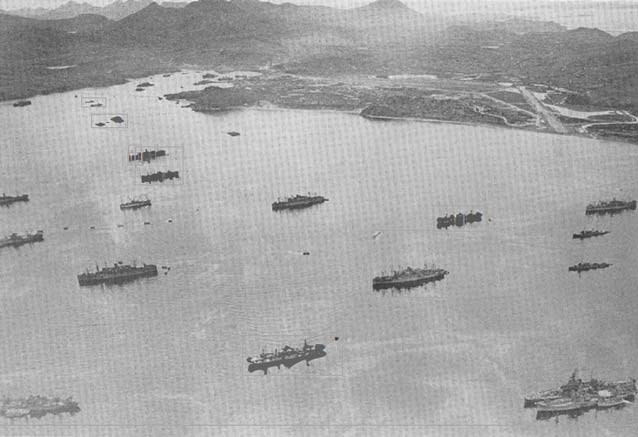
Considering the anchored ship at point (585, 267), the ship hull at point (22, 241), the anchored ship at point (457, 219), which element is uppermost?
the ship hull at point (22, 241)

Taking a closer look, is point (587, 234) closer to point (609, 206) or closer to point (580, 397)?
point (609, 206)

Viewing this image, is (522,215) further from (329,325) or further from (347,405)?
(347,405)

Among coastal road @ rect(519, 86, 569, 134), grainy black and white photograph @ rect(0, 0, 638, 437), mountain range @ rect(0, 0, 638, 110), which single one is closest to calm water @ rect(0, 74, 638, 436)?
grainy black and white photograph @ rect(0, 0, 638, 437)

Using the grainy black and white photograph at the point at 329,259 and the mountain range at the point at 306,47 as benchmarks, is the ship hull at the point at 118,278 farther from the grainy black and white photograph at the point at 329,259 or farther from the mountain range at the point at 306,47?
the mountain range at the point at 306,47

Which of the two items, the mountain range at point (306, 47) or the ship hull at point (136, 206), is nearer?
the ship hull at point (136, 206)

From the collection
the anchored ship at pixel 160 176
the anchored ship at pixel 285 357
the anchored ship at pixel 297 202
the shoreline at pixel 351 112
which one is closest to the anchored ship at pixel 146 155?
the anchored ship at pixel 160 176

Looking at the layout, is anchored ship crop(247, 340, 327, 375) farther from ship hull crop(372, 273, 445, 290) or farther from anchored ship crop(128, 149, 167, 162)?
anchored ship crop(128, 149, 167, 162)

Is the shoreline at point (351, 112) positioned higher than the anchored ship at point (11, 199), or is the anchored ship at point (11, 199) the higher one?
the shoreline at point (351, 112)
